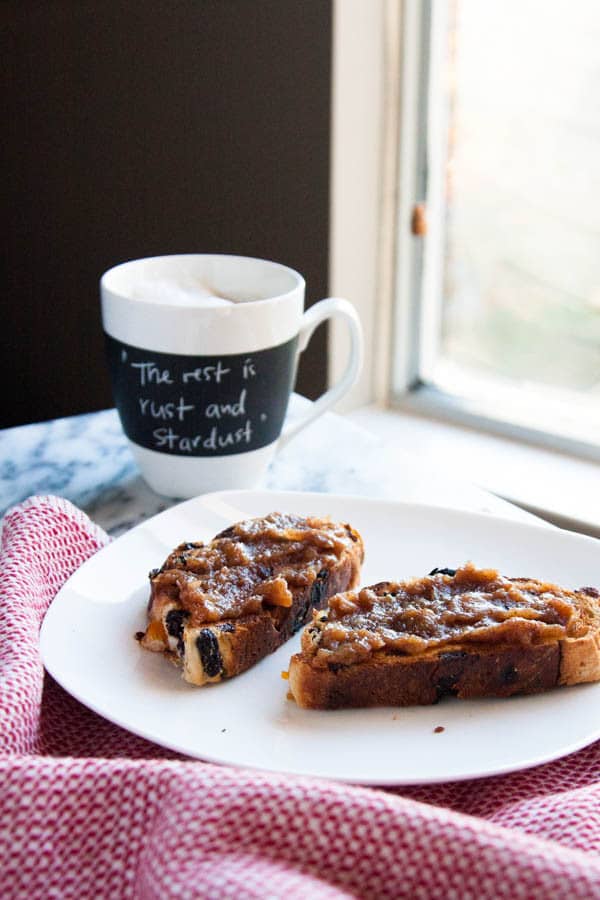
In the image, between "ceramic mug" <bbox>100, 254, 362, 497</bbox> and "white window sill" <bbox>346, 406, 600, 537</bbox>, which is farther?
"white window sill" <bbox>346, 406, 600, 537</bbox>

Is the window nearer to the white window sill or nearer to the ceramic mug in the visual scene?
the white window sill

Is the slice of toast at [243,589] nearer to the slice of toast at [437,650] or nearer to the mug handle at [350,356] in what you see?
the slice of toast at [437,650]

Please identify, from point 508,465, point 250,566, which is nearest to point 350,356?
point 250,566

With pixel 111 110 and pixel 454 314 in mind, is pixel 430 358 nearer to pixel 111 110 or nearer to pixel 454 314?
pixel 454 314

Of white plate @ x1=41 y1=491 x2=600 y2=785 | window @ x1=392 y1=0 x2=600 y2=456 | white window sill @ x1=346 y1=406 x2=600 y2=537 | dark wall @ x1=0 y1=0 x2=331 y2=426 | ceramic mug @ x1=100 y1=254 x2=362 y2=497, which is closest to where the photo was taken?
white plate @ x1=41 y1=491 x2=600 y2=785

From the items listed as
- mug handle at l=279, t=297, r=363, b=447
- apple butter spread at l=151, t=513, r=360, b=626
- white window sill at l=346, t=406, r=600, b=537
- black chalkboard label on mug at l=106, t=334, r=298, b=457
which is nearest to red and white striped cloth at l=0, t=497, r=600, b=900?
apple butter spread at l=151, t=513, r=360, b=626

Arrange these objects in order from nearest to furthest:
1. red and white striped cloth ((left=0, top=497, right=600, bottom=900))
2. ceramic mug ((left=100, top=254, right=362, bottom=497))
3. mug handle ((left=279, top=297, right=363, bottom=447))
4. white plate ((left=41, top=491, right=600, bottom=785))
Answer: red and white striped cloth ((left=0, top=497, right=600, bottom=900)) < white plate ((left=41, top=491, right=600, bottom=785)) < ceramic mug ((left=100, top=254, right=362, bottom=497)) < mug handle ((left=279, top=297, right=363, bottom=447))

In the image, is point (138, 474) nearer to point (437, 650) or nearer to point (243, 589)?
point (243, 589)

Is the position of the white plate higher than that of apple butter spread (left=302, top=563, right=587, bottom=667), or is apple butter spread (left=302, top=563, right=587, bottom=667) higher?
apple butter spread (left=302, top=563, right=587, bottom=667)
